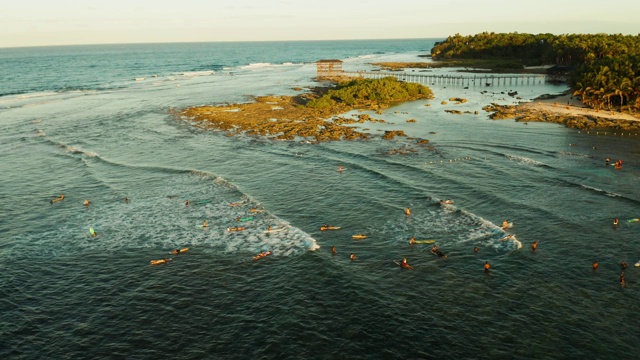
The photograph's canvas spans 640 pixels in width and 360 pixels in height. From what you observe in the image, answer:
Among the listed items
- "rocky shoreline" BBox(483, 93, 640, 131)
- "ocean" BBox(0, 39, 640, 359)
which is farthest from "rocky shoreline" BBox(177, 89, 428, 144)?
"rocky shoreline" BBox(483, 93, 640, 131)

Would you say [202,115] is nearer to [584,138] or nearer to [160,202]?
[160,202]

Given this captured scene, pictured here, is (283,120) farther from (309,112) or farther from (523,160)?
Answer: (523,160)

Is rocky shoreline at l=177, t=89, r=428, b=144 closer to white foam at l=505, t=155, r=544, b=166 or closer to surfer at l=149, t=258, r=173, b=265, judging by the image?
white foam at l=505, t=155, r=544, b=166

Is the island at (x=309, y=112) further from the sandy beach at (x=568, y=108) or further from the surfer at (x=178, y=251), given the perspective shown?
the surfer at (x=178, y=251)

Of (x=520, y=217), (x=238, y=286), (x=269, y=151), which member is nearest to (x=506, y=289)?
(x=520, y=217)

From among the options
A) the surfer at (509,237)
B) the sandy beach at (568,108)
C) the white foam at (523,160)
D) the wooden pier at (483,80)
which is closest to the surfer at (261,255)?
the surfer at (509,237)

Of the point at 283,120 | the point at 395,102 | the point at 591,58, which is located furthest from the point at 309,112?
the point at 591,58
